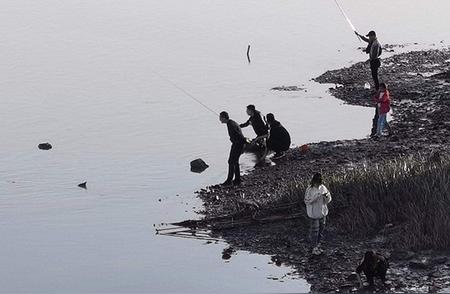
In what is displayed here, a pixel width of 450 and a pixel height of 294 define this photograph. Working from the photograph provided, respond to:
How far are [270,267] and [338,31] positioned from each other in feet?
150

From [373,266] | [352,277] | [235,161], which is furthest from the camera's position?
[235,161]

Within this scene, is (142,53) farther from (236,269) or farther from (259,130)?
(236,269)

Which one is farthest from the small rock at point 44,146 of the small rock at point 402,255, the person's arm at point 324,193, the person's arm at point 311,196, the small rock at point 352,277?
the small rock at point 352,277

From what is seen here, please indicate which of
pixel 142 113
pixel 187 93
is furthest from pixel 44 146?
pixel 187 93

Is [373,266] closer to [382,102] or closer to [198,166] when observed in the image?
[382,102]

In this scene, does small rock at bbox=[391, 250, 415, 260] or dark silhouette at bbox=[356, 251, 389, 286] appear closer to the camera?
dark silhouette at bbox=[356, 251, 389, 286]

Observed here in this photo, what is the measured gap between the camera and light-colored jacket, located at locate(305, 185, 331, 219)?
2058 centimetres

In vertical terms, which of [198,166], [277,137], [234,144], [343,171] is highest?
[277,137]

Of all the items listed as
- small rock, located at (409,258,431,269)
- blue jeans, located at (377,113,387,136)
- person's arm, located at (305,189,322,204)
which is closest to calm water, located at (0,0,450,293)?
person's arm, located at (305,189,322,204)

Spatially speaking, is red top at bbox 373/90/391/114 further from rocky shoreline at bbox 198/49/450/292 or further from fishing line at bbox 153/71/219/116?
fishing line at bbox 153/71/219/116

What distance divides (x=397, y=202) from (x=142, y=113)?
2193 centimetres

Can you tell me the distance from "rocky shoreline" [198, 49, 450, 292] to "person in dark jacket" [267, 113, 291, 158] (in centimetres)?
35

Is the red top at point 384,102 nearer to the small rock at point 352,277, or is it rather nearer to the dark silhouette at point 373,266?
the small rock at point 352,277

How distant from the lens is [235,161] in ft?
89.1
